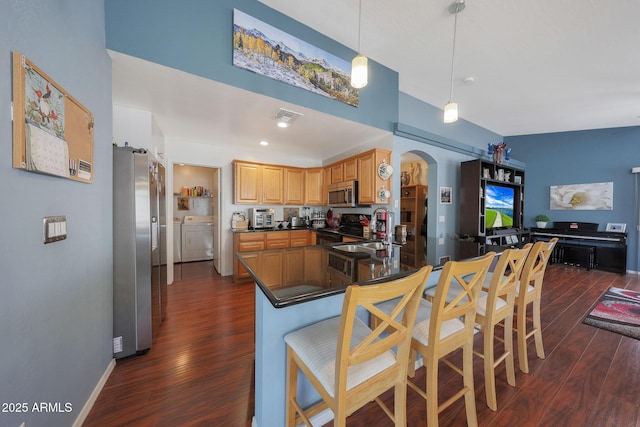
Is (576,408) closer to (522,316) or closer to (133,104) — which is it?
(522,316)

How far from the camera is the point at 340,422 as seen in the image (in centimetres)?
87

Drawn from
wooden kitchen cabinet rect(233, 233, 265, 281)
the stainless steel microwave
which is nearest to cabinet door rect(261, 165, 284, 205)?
wooden kitchen cabinet rect(233, 233, 265, 281)

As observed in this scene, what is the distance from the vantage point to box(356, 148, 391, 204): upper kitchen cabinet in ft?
11.4

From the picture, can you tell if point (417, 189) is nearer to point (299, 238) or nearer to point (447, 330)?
point (299, 238)

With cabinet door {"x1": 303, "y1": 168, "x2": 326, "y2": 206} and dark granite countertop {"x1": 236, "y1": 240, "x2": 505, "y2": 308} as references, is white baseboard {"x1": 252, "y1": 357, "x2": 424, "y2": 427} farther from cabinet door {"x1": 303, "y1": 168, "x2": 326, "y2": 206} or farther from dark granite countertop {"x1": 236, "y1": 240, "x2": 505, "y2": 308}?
cabinet door {"x1": 303, "y1": 168, "x2": 326, "y2": 206}

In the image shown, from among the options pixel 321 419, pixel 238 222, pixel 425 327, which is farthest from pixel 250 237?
pixel 425 327

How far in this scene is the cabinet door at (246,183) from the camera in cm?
420

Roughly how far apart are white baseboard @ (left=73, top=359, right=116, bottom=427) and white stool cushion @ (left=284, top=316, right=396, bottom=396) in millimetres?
1391

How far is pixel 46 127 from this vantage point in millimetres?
1073

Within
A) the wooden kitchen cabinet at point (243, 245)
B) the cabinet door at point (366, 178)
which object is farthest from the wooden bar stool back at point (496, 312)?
the wooden kitchen cabinet at point (243, 245)

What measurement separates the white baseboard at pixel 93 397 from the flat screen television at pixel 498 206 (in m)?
5.72

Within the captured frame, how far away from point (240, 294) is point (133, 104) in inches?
109

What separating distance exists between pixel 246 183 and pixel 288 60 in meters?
2.36

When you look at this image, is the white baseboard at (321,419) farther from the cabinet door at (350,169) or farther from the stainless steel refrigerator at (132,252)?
the cabinet door at (350,169)
